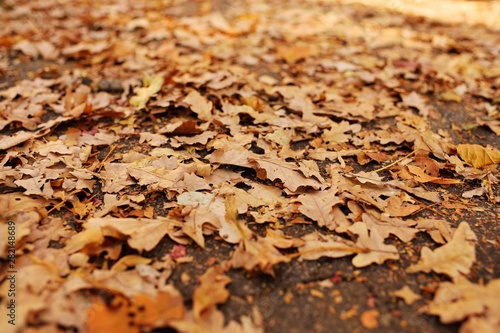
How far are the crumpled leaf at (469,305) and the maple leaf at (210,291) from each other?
88 centimetres

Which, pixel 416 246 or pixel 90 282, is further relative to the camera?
pixel 416 246

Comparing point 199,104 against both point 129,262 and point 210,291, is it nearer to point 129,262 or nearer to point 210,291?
point 129,262

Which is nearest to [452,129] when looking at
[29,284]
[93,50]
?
[29,284]

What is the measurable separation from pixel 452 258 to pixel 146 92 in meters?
2.49

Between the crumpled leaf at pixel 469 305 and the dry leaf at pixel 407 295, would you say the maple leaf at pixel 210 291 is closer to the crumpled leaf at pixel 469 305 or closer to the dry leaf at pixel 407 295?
the dry leaf at pixel 407 295

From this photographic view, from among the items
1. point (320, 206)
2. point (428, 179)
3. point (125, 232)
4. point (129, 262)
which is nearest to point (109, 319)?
point (129, 262)

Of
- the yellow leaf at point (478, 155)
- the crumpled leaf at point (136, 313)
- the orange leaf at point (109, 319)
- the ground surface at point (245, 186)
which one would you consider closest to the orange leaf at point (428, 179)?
the ground surface at point (245, 186)

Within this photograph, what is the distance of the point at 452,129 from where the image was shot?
2.76 meters

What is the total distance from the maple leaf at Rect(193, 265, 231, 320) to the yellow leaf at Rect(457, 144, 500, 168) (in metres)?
1.87

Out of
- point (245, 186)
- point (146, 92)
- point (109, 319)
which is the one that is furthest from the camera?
point (146, 92)

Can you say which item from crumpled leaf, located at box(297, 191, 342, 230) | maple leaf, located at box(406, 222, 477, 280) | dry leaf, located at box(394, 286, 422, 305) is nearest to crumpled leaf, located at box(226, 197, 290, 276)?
crumpled leaf, located at box(297, 191, 342, 230)

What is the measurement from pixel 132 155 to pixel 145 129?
0.38 m

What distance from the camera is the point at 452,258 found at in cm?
165

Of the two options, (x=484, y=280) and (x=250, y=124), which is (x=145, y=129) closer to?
(x=250, y=124)
